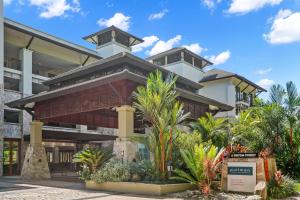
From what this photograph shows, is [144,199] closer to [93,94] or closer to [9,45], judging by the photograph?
[93,94]

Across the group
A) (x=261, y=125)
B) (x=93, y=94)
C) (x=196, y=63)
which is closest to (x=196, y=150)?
(x=261, y=125)

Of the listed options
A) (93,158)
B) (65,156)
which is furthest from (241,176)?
(65,156)

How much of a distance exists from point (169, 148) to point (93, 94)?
6135 mm

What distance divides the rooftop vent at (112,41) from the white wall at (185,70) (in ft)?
18.2

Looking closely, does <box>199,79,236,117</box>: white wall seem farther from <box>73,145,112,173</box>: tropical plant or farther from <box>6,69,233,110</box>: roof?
<box>73,145,112,173</box>: tropical plant

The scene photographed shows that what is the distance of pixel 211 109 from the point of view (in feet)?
82.6

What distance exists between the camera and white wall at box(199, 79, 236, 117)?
4784 cm

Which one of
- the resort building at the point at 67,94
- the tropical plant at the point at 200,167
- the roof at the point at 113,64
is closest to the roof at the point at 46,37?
the resort building at the point at 67,94

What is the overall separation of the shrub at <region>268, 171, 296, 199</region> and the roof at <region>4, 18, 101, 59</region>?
82.1ft

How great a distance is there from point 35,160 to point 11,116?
7.69 m

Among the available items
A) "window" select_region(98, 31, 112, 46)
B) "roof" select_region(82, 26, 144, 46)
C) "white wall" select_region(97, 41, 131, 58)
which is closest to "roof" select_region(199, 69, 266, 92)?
"roof" select_region(82, 26, 144, 46)

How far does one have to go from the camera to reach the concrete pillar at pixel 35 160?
2408 centimetres

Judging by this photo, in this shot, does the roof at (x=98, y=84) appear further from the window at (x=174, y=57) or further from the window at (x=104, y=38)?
the window at (x=174, y=57)

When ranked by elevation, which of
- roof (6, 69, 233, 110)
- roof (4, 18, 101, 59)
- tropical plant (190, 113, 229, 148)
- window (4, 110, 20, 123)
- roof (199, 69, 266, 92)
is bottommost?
tropical plant (190, 113, 229, 148)
